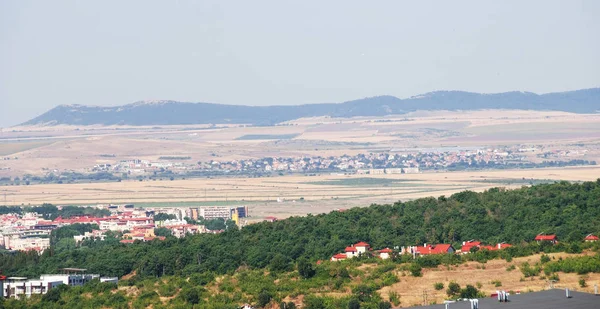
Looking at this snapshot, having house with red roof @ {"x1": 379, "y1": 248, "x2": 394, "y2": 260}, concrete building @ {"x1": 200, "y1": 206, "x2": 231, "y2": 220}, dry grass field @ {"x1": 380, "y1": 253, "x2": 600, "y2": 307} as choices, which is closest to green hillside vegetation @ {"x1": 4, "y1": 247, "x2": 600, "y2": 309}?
dry grass field @ {"x1": 380, "y1": 253, "x2": 600, "y2": 307}

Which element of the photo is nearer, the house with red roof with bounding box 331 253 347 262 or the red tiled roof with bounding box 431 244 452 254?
the red tiled roof with bounding box 431 244 452 254

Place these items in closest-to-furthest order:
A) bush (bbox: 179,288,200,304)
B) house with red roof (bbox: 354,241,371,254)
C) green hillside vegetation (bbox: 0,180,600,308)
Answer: bush (bbox: 179,288,200,304), green hillside vegetation (bbox: 0,180,600,308), house with red roof (bbox: 354,241,371,254)

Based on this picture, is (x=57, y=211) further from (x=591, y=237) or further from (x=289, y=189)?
(x=591, y=237)

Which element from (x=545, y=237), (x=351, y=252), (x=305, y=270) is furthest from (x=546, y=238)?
(x=305, y=270)

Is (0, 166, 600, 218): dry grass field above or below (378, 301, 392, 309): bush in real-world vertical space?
below

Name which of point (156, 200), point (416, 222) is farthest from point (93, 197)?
point (416, 222)

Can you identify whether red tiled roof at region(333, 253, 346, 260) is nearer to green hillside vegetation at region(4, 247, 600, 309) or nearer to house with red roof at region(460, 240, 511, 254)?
green hillside vegetation at region(4, 247, 600, 309)

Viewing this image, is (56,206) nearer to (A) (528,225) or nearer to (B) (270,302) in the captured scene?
(A) (528,225)
